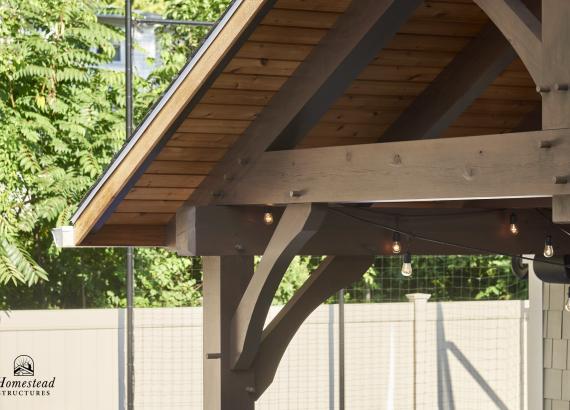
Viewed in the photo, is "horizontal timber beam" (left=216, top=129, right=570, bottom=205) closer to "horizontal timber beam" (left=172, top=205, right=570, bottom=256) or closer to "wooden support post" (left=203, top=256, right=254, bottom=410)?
"horizontal timber beam" (left=172, top=205, right=570, bottom=256)

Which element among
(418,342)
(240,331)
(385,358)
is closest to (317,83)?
(240,331)

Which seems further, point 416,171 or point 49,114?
point 49,114

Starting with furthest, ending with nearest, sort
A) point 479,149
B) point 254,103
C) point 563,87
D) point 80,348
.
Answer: point 80,348 < point 254,103 < point 479,149 < point 563,87

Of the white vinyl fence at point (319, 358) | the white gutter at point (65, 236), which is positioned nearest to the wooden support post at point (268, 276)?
the white gutter at point (65, 236)

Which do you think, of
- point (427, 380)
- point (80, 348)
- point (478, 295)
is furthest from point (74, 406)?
point (478, 295)

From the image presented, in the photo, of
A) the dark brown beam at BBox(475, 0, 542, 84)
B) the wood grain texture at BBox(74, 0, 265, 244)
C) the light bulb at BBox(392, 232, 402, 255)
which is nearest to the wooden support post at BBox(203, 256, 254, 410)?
the wood grain texture at BBox(74, 0, 265, 244)

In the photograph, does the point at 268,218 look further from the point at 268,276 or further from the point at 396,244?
the point at 396,244

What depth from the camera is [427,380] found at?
10195 mm

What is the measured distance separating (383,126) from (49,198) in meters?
5.41

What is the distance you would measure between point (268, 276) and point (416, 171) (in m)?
0.95

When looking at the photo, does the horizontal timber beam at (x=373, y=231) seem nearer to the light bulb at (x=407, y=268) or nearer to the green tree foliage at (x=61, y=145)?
the light bulb at (x=407, y=268)

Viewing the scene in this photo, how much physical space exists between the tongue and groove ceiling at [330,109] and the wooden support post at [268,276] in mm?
559

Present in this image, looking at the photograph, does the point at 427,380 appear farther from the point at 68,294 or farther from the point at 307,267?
the point at 68,294

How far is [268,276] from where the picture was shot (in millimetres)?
4977
